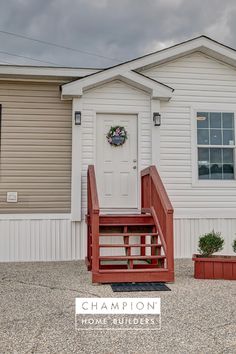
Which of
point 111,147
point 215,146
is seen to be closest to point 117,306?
point 111,147

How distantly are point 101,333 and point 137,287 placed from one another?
1615mm

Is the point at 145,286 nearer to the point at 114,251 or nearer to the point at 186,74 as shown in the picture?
the point at 114,251

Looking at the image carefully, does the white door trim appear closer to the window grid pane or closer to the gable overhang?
the gable overhang

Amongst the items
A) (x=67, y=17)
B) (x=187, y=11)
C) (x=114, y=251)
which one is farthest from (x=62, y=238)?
(x=67, y=17)

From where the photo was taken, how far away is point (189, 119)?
293 inches

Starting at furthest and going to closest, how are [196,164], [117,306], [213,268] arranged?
[196,164], [213,268], [117,306]

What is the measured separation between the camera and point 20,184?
698 cm

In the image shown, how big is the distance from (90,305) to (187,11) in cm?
1386

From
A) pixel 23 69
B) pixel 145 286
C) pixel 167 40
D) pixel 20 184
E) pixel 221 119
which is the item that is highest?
pixel 167 40

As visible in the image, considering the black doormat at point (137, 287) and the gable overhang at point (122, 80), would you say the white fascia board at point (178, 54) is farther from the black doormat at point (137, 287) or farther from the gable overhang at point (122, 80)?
the black doormat at point (137, 287)

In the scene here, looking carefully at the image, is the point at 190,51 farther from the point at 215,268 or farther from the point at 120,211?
the point at 215,268

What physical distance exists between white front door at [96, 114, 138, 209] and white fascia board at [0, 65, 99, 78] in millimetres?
864

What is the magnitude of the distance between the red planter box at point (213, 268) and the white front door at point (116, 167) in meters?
2.19

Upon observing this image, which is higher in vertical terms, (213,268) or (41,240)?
(41,240)
